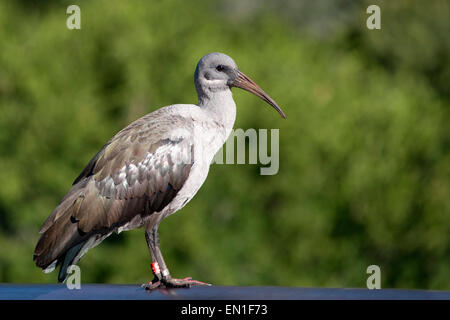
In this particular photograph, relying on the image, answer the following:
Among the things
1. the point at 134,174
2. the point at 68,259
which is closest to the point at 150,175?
the point at 134,174

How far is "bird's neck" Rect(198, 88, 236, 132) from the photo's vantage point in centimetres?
949

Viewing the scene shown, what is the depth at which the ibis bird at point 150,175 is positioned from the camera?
914 centimetres

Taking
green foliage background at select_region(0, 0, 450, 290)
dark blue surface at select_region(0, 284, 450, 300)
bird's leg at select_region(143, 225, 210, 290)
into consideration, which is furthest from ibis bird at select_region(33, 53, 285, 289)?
green foliage background at select_region(0, 0, 450, 290)

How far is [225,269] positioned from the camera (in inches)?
1582

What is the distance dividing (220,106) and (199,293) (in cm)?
220

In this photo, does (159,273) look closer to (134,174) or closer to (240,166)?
(134,174)

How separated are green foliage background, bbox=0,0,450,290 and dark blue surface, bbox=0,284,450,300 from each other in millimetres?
30108

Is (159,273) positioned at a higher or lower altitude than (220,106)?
lower

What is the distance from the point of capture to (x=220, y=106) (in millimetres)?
9547

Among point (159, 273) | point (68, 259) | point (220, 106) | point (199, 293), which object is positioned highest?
point (220, 106)

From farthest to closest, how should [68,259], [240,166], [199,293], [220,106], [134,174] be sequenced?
[240,166] < [220,106] < [134,174] < [68,259] < [199,293]

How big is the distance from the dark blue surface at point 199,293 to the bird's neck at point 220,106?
5.84 feet

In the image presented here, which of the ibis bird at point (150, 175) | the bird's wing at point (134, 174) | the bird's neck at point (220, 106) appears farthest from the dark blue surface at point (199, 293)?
the bird's neck at point (220, 106)

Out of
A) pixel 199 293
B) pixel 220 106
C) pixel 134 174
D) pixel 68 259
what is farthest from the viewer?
pixel 220 106
